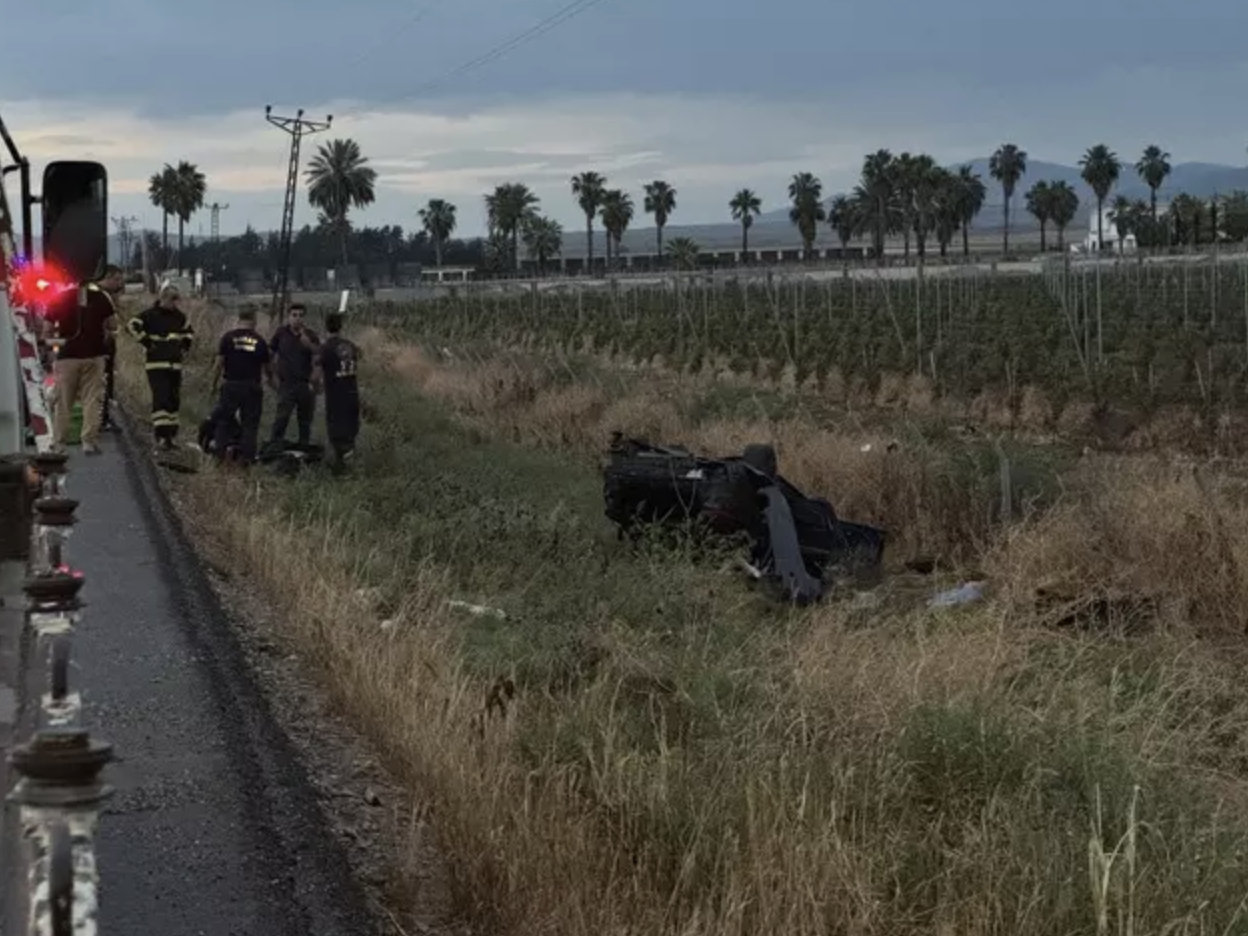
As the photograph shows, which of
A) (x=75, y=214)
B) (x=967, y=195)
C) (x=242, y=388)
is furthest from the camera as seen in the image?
(x=967, y=195)

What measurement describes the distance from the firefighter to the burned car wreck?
5.47 m

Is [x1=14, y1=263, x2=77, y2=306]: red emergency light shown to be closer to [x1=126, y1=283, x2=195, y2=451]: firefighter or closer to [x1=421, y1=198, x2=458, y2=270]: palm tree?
[x1=126, y1=283, x2=195, y2=451]: firefighter

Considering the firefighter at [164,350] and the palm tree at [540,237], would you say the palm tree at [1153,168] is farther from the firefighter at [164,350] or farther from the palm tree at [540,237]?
the firefighter at [164,350]

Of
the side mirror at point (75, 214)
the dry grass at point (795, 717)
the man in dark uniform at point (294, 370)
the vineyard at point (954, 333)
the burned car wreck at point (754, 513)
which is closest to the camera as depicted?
the dry grass at point (795, 717)

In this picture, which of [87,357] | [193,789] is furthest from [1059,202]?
[193,789]

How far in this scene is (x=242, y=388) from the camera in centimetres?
1453

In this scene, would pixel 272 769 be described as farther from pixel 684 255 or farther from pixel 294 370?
pixel 684 255

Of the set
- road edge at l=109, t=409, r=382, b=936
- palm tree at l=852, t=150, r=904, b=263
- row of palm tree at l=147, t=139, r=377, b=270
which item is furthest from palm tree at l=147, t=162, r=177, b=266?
road edge at l=109, t=409, r=382, b=936

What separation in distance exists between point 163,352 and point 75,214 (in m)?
9.73

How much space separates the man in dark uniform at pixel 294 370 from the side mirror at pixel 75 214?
9176 millimetres

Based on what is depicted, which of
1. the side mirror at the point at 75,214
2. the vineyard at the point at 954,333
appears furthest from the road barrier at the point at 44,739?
the vineyard at the point at 954,333

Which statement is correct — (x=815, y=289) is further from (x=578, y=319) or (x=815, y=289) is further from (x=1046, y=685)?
(x=1046, y=685)

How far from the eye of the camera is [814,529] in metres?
12.0

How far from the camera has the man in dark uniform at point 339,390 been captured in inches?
588
